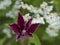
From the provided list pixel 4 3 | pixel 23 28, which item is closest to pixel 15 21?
pixel 4 3

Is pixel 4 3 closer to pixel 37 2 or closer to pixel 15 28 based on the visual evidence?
pixel 37 2

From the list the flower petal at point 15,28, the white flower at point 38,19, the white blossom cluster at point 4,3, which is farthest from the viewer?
the white blossom cluster at point 4,3

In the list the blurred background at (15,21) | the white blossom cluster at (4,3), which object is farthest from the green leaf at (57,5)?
the white blossom cluster at (4,3)

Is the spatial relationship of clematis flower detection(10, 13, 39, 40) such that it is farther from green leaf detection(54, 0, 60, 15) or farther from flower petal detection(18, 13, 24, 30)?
green leaf detection(54, 0, 60, 15)

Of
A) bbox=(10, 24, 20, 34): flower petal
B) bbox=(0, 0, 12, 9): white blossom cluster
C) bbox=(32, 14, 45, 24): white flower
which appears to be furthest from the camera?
bbox=(0, 0, 12, 9): white blossom cluster

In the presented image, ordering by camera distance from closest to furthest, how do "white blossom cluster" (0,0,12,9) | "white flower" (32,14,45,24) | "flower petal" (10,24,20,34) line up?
"flower petal" (10,24,20,34) → "white flower" (32,14,45,24) → "white blossom cluster" (0,0,12,9)

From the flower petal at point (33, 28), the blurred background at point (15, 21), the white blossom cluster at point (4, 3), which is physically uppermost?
the flower petal at point (33, 28)

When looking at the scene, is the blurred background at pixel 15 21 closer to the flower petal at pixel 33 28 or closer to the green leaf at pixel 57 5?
the green leaf at pixel 57 5

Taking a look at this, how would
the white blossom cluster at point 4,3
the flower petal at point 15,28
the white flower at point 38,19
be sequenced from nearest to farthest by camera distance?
the flower petal at point 15,28, the white flower at point 38,19, the white blossom cluster at point 4,3

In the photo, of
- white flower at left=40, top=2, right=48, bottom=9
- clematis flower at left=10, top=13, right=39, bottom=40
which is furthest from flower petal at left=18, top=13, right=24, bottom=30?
white flower at left=40, top=2, right=48, bottom=9
